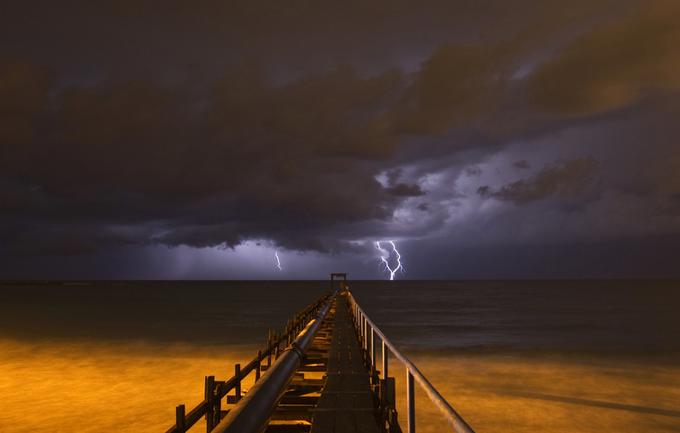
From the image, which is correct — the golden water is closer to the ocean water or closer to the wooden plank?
the ocean water

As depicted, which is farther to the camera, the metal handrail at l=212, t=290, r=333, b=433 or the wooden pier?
the wooden pier

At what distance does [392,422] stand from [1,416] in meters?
13.5

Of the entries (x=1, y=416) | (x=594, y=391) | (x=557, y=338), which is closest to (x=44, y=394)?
(x=1, y=416)

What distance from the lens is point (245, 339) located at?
110ft

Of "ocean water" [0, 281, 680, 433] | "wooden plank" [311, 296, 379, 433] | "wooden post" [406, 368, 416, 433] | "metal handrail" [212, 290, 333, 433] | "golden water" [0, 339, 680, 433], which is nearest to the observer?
"metal handrail" [212, 290, 333, 433]

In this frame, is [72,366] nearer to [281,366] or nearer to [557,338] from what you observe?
[281,366]

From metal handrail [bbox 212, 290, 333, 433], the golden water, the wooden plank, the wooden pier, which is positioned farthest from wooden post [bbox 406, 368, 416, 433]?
the golden water

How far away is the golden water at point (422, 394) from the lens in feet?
44.9

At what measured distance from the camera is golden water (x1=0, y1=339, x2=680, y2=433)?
538 inches

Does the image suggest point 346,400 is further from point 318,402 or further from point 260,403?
point 260,403

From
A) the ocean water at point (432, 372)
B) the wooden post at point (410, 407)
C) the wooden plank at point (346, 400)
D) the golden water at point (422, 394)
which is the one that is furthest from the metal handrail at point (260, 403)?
the ocean water at point (432, 372)

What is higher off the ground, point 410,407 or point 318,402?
point 410,407

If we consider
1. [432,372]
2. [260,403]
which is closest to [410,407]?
[260,403]

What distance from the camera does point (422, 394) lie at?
16.8 meters
